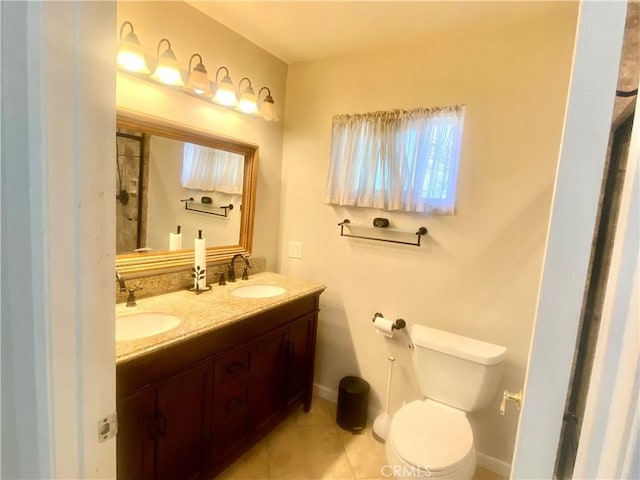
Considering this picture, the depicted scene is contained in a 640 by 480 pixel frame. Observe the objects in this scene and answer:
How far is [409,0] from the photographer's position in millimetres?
1593

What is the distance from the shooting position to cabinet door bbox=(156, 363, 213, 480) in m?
1.34

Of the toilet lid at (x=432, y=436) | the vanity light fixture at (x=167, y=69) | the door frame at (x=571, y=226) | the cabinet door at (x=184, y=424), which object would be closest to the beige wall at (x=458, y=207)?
the toilet lid at (x=432, y=436)

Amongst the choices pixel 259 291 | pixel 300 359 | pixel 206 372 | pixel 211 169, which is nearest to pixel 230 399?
pixel 206 372

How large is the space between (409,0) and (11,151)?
1724 mm

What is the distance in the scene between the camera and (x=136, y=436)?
124 centimetres

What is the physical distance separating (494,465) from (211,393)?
5.44ft

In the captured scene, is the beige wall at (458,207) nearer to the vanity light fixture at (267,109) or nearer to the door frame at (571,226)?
the vanity light fixture at (267,109)

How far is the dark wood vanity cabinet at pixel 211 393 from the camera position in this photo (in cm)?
124

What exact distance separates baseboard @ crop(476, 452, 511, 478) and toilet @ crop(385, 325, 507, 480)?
443 millimetres

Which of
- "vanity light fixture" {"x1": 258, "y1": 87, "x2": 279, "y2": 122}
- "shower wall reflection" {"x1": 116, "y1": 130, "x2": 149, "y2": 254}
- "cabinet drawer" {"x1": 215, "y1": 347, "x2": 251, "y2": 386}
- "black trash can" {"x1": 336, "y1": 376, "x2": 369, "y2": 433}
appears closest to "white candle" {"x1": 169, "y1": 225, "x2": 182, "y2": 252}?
"shower wall reflection" {"x1": 116, "y1": 130, "x2": 149, "y2": 254}

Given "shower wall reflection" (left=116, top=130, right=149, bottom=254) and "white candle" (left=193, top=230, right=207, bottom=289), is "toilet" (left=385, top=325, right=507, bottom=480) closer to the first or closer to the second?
"white candle" (left=193, top=230, right=207, bottom=289)

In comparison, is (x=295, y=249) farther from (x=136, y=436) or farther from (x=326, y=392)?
(x=136, y=436)

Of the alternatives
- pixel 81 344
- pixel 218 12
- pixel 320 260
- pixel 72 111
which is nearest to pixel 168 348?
pixel 81 344

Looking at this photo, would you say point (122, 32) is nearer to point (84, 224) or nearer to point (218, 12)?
point (218, 12)
